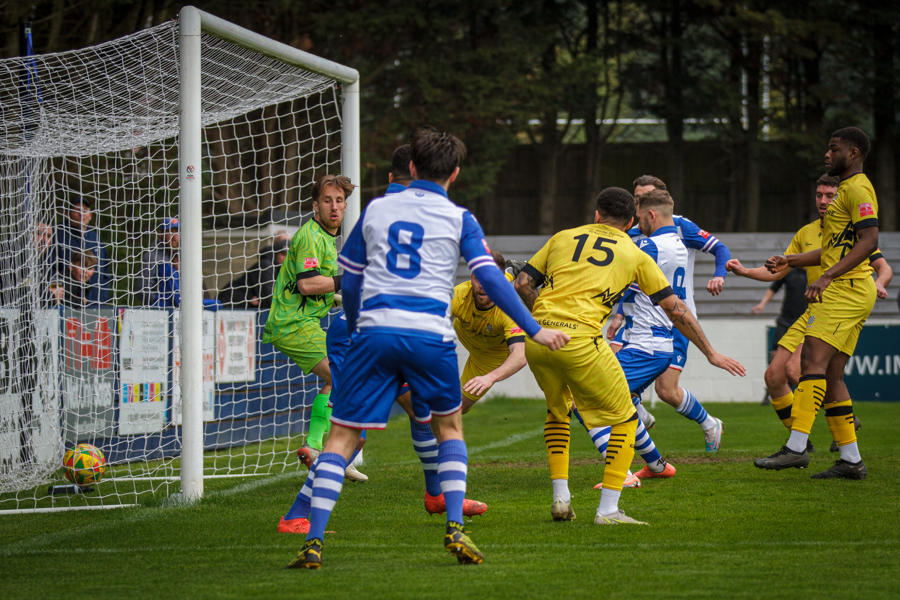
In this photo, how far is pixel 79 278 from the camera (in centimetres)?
832

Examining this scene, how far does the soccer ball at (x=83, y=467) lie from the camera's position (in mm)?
6246

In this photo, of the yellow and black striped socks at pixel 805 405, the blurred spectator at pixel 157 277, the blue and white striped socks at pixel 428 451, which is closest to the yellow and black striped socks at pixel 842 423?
the yellow and black striped socks at pixel 805 405

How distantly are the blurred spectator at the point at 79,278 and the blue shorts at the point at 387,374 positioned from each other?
4.66 meters

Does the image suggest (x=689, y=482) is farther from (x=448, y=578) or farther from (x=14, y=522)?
(x=14, y=522)

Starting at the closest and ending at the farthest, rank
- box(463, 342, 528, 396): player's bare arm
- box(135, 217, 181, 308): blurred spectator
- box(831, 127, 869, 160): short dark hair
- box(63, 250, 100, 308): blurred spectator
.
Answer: box(463, 342, 528, 396): player's bare arm → box(831, 127, 869, 160): short dark hair → box(63, 250, 100, 308): blurred spectator → box(135, 217, 181, 308): blurred spectator

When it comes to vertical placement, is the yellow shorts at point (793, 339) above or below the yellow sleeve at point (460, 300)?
below

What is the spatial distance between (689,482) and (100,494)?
165 inches

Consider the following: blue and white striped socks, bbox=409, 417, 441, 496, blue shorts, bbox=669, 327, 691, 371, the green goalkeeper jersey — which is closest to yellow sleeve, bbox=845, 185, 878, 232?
blue shorts, bbox=669, 327, 691, 371

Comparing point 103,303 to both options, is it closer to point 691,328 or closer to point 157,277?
point 157,277

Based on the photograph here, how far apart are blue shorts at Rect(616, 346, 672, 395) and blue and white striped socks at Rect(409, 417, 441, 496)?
1727 mm

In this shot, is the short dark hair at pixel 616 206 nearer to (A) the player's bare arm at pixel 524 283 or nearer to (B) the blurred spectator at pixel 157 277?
(A) the player's bare arm at pixel 524 283

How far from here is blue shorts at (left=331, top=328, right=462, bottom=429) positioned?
3.80 metres

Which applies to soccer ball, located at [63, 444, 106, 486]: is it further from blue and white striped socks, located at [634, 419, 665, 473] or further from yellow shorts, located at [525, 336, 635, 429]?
blue and white striped socks, located at [634, 419, 665, 473]

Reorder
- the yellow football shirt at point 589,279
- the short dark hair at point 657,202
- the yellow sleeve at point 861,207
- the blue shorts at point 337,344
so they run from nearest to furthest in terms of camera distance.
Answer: the yellow football shirt at point 589,279, the blue shorts at point 337,344, the yellow sleeve at point 861,207, the short dark hair at point 657,202
